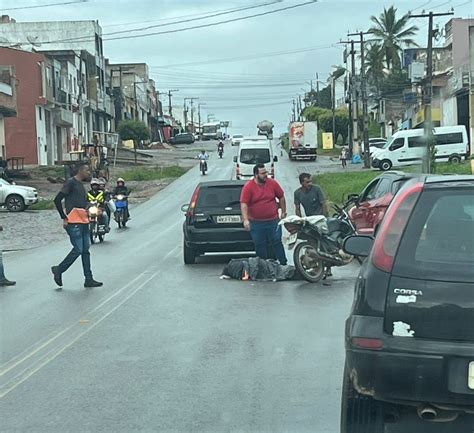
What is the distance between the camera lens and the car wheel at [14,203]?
118ft

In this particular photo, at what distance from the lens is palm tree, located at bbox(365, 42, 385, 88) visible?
3553 inches

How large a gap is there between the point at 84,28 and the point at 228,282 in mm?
75807

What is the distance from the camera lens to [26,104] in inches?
2313

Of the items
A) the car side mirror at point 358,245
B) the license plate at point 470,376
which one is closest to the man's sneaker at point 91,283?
the car side mirror at point 358,245

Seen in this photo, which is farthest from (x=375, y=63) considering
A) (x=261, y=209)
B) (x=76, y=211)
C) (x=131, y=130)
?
(x=76, y=211)

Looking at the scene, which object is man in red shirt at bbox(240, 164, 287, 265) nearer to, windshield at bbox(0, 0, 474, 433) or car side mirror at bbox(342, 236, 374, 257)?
windshield at bbox(0, 0, 474, 433)

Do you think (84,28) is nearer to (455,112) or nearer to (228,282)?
(455,112)

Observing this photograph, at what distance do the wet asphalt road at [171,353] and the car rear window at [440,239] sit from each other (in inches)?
68.8

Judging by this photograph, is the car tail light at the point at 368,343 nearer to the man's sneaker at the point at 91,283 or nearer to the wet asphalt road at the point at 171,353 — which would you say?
the wet asphalt road at the point at 171,353

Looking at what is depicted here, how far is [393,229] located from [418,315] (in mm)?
542

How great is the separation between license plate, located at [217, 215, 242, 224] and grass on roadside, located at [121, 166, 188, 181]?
3934cm

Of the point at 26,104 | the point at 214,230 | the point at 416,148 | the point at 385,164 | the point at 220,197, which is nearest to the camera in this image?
the point at 214,230

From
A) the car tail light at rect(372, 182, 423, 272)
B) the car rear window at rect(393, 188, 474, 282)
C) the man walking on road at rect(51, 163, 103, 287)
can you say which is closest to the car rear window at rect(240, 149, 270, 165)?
the man walking on road at rect(51, 163, 103, 287)

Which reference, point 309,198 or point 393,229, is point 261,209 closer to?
point 309,198
